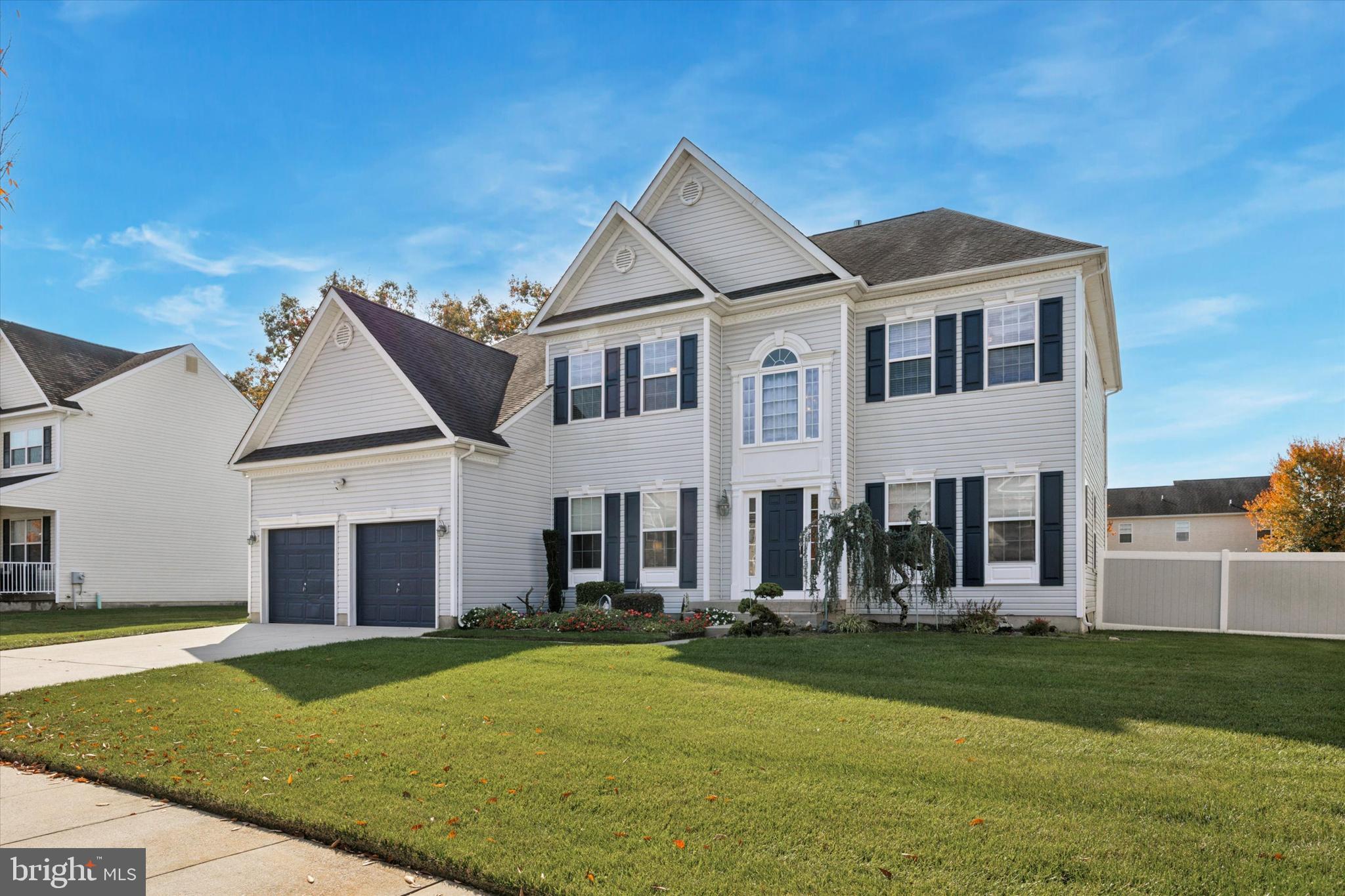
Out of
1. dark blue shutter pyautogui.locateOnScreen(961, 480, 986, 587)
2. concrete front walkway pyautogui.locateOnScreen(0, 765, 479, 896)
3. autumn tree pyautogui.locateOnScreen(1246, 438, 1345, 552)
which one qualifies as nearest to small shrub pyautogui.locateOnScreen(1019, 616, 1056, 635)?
dark blue shutter pyautogui.locateOnScreen(961, 480, 986, 587)

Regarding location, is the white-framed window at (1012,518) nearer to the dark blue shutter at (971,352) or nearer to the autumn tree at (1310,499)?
the dark blue shutter at (971,352)

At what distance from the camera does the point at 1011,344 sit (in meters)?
15.9

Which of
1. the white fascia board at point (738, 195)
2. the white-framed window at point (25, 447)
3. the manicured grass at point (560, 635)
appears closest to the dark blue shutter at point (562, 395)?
the white fascia board at point (738, 195)

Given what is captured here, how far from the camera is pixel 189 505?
29.0 metres

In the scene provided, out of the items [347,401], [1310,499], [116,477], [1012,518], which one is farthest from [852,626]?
[1310,499]

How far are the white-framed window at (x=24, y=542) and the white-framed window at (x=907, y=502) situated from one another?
25064mm

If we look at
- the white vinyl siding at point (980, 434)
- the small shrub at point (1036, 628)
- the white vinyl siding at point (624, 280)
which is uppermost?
the white vinyl siding at point (624, 280)

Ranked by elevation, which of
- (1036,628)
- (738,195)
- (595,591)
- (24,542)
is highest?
(738,195)

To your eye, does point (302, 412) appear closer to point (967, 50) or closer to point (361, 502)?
point (361, 502)

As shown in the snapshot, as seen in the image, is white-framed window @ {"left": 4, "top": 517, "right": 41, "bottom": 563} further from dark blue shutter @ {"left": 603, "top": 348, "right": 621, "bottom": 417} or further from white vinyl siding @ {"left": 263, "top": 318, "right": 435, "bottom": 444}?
dark blue shutter @ {"left": 603, "top": 348, "right": 621, "bottom": 417}

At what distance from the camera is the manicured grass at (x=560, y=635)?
14328mm

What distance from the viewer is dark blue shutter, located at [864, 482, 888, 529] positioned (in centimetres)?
1688

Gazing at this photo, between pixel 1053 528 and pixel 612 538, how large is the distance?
873 cm

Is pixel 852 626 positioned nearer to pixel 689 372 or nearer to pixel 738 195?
pixel 689 372
